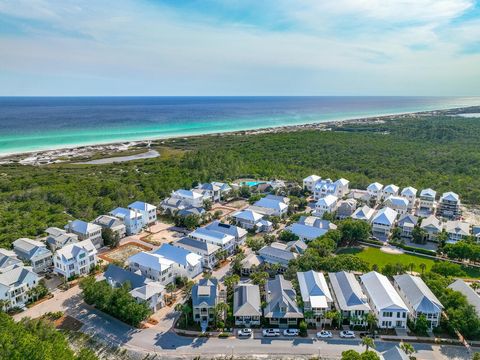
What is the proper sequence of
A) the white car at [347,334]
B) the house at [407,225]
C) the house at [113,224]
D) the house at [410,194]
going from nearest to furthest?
the white car at [347,334]
the house at [113,224]
the house at [407,225]
the house at [410,194]

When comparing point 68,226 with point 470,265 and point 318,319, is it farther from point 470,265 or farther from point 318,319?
point 470,265

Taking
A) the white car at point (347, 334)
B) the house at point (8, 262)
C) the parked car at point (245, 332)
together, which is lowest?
the white car at point (347, 334)

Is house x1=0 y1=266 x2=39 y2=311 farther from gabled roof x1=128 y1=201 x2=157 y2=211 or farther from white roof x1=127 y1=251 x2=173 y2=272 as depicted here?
gabled roof x1=128 y1=201 x2=157 y2=211

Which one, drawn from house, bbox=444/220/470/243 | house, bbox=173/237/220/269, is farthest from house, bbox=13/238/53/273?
house, bbox=444/220/470/243

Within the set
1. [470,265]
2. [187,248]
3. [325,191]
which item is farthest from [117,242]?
[470,265]

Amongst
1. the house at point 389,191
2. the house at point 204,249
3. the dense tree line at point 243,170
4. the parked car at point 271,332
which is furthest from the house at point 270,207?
the parked car at point 271,332

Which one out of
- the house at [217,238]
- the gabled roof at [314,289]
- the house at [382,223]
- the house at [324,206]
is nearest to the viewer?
the gabled roof at [314,289]

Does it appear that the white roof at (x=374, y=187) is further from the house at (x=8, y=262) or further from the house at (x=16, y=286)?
the house at (x=8, y=262)

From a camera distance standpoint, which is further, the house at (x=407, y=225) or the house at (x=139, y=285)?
the house at (x=407, y=225)
